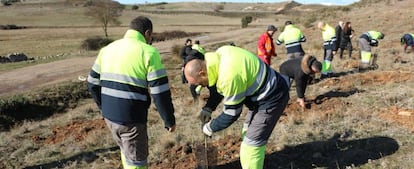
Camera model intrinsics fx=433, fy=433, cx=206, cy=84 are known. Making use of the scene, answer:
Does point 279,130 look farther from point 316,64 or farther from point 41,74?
point 41,74

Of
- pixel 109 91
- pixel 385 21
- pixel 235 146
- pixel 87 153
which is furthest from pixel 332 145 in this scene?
pixel 385 21

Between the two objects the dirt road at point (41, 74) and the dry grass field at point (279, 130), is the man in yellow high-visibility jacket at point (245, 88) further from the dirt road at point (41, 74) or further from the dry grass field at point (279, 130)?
the dirt road at point (41, 74)

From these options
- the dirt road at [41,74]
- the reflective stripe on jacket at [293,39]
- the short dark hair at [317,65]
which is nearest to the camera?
the short dark hair at [317,65]

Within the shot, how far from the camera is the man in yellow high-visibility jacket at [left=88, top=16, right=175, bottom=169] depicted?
416 cm

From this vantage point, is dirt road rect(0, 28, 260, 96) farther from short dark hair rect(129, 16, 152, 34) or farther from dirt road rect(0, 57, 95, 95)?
short dark hair rect(129, 16, 152, 34)

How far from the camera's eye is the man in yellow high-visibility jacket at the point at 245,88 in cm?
398

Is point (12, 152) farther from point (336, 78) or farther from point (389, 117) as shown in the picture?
point (336, 78)

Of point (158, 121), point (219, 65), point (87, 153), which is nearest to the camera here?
point (219, 65)

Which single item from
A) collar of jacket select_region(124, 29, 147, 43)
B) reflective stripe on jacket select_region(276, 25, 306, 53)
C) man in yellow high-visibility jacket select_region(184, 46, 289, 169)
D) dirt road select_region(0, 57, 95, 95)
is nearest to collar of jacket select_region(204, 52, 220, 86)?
man in yellow high-visibility jacket select_region(184, 46, 289, 169)

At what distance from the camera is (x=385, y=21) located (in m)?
29.4

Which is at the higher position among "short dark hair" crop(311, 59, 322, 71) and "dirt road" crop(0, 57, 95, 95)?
"short dark hair" crop(311, 59, 322, 71)

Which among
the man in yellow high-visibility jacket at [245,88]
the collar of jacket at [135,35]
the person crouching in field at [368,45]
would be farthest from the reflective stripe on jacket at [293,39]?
the collar of jacket at [135,35]

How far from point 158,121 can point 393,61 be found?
832 cm

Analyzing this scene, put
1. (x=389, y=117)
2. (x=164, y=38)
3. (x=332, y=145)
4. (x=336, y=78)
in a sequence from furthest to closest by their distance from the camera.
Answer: (x=164, y=38) → (x=336, y=78) → (x=389, y=117) → (x=332, y=145)
